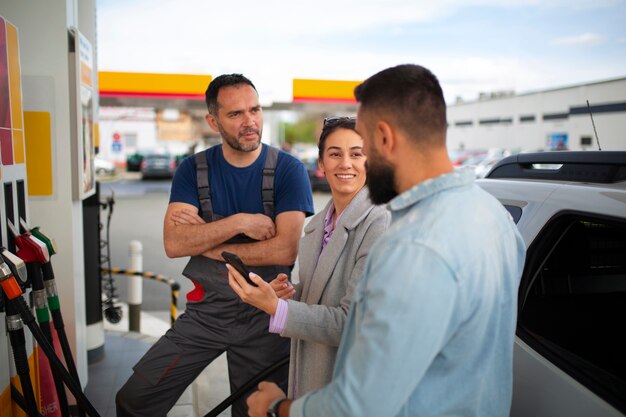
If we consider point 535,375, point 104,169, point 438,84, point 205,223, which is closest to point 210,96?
point 205,223

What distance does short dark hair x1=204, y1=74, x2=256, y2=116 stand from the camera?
299 centimetres

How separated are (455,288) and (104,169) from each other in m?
33.9

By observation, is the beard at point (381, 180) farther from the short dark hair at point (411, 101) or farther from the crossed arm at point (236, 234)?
the crossed arm at point (236, 234)

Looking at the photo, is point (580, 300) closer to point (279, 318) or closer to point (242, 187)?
point (279, 318)

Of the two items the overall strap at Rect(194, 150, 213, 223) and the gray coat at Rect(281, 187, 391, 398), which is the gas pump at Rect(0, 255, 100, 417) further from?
the gray coat at Rect(281, 187, 391, 398)

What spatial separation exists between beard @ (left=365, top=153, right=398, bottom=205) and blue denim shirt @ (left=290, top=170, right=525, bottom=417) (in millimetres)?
69

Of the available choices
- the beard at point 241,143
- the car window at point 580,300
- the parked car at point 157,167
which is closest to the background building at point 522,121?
the parked car at point 157,167

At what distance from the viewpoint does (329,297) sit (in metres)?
2.14

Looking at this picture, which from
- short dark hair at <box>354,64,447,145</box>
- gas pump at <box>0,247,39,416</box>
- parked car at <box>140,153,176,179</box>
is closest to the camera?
short dark hair at <box>354,64,447,145</box>

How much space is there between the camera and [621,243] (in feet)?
8.78

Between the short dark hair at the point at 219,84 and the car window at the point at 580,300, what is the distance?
1.62 meters

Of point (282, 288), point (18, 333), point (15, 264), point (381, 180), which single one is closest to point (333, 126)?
point (282, 288)

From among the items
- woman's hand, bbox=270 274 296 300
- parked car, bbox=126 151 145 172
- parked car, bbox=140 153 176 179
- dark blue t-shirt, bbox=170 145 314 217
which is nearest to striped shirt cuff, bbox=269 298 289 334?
woman's hand, bbox=270 274 296 300

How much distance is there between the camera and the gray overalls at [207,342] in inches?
110
